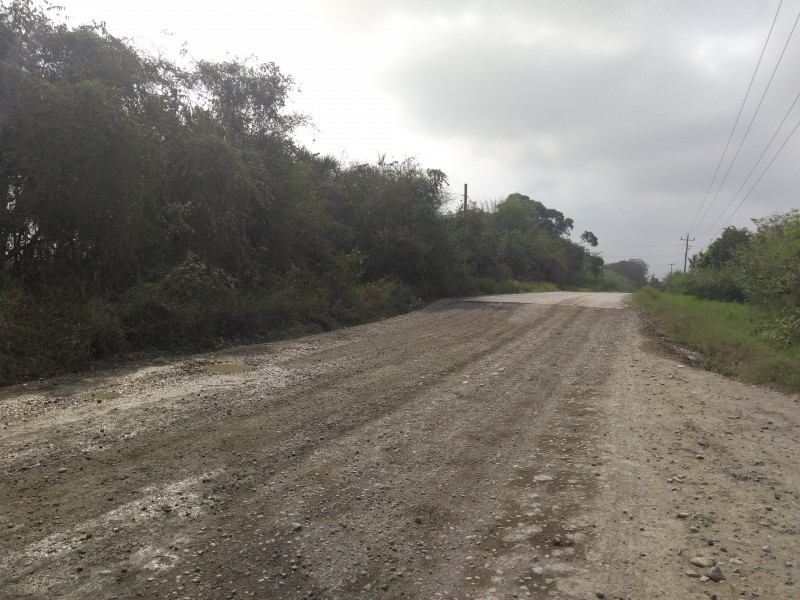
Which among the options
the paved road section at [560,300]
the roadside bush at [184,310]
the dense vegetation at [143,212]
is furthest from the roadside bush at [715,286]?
the roadside bush at [184,310]

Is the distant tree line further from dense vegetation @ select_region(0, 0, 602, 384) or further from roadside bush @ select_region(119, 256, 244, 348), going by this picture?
roadside bush @ select_region(119, 256, 244, 348)

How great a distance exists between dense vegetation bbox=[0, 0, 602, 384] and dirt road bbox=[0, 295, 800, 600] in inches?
74.7

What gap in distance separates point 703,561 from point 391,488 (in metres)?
2.09

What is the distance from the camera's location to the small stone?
336 centimetres

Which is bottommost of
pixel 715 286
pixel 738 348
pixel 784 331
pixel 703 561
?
pixel 703 561

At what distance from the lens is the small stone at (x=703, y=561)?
11.0 feet

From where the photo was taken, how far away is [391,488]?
4316 mm

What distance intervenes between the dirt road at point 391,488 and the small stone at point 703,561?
3cm

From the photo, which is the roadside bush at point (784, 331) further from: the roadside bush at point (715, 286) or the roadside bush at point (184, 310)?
the roadside bush at point (715, 286)

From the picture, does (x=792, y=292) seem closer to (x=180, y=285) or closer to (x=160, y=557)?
(x=180, y=285)

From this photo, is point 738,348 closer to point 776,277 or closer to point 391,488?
point 776,277

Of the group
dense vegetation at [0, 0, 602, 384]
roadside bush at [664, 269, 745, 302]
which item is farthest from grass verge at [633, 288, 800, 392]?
roadside bush at [664, 269, 745, 302]

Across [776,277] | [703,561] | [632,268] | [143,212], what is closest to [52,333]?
[143,212]

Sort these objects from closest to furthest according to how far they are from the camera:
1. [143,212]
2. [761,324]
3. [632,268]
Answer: [143,212] < [761,324] < [632,268]
